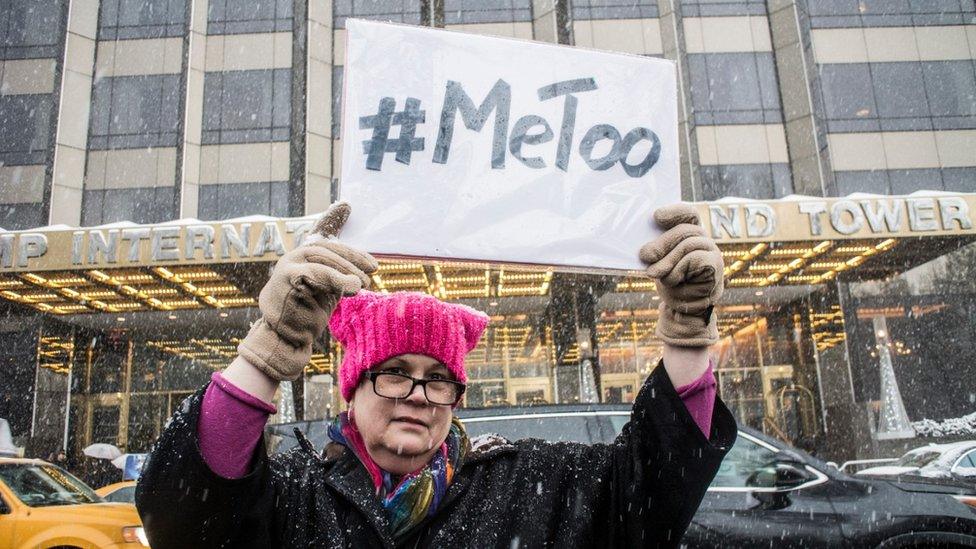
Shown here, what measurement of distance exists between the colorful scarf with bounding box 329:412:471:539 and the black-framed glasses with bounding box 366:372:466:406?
16 cm

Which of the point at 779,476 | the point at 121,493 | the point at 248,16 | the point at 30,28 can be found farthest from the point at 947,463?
the point at 30,28

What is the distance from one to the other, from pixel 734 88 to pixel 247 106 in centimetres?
1562

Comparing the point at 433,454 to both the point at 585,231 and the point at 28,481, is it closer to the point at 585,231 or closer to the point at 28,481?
the point at 585,231

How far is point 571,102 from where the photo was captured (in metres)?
2.50

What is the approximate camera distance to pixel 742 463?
5.23 metres

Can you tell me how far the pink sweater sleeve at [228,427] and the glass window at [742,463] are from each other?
445 cm

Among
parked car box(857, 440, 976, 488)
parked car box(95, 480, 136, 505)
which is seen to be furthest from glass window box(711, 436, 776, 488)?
parked car box(95, 480, 136, 505)

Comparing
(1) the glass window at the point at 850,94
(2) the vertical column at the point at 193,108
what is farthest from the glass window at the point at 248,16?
(1) the glass window at the point at 850,94

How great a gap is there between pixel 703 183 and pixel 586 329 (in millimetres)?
5942

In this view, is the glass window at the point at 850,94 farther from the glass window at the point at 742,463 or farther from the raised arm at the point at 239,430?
the raised arm at the point at 239,430

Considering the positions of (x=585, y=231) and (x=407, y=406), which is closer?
(x=407, y=406)

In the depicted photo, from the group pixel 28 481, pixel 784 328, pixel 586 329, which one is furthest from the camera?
pixel 784 328

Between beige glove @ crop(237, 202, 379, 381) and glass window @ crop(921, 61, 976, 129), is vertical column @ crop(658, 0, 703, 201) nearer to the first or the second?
glass window @ crop(921, 61, 976, 129)

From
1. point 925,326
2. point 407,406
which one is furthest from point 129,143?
point 925,326
